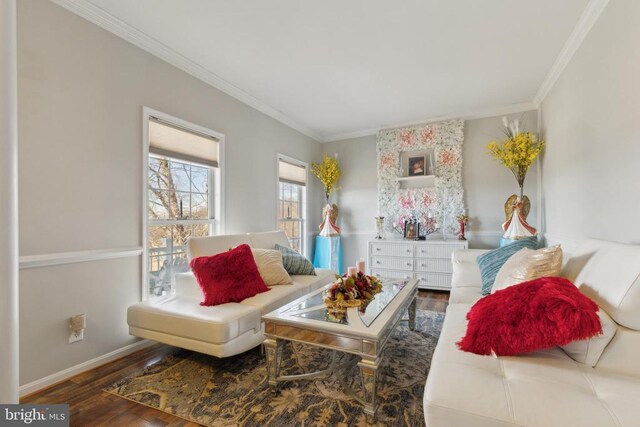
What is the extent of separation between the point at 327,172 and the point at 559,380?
4.17 meters

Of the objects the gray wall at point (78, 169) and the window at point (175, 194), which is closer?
the gray wall at point (78, 169)

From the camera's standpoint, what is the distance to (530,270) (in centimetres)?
160

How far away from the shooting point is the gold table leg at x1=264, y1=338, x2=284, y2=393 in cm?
177

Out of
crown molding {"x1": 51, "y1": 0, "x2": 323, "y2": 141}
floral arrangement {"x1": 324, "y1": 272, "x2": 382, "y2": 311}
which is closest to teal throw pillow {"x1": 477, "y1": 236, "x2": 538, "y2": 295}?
floral arrangement {"x1": 324, "y1": 272, "x2": 382, "y2": 311}

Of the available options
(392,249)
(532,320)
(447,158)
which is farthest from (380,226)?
(532,320)

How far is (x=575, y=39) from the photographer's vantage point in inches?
94.1

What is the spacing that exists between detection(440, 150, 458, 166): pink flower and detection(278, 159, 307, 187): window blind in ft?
7.07

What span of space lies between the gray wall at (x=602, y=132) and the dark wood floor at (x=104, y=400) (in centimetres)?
282

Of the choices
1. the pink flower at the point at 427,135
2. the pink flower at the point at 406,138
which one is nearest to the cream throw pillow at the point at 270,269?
the pink flower at the point at 406,138

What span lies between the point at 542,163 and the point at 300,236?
3499mm

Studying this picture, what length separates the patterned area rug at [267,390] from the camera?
153 cm

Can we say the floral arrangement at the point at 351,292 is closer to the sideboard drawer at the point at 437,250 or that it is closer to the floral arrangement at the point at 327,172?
the sideboard drawer at the point at 437,250

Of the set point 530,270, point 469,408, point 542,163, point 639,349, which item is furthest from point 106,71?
point 542,163

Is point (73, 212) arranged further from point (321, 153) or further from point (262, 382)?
point (321, 153)
